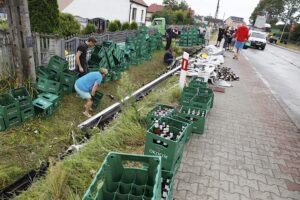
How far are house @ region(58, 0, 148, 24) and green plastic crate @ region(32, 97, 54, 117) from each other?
2190cm

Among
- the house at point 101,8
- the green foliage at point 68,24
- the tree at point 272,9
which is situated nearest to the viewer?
the green foliage at point 68,24

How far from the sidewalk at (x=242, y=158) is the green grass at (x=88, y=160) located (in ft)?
3.77

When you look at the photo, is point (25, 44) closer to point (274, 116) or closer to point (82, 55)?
point (82, 55)

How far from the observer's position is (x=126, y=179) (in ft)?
9.48

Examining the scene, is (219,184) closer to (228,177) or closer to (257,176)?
(228,177)

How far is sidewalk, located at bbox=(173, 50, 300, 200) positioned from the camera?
4.12 metres

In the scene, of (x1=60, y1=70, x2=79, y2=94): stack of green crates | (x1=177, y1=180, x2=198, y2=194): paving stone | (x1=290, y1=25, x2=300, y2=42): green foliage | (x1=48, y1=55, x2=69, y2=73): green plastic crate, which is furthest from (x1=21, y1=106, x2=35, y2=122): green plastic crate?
(x1=290, y1=25, x2=300, y2=42): green foliage

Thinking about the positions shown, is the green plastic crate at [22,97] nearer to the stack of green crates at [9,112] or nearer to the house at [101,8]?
the stack of green crates at [9,112]

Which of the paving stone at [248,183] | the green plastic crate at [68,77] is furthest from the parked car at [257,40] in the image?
the paving stone at [248,183]

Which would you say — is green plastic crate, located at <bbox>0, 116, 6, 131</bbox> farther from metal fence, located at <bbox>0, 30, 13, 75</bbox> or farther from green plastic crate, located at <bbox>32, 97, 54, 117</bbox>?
metal fence, located at <bbox>0, 30, 13, 75</bbox>

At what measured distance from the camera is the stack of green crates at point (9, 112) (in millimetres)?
5758

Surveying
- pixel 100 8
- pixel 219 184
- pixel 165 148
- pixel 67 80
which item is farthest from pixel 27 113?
pixel 100 8

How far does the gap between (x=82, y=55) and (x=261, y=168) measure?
240 inches

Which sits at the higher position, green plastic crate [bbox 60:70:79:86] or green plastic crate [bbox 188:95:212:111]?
green plastic crate [bbox 188:95:212:111]
